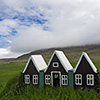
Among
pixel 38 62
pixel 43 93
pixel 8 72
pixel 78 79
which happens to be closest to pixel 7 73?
pixel 8 72

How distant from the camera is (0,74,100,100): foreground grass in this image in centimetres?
2378

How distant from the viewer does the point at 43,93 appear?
26609mm

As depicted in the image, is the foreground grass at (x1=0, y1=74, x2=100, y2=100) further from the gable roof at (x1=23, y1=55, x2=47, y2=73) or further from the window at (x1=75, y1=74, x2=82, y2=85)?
the gable roof at (x1=23, y1=55, x2=47, y2=73)

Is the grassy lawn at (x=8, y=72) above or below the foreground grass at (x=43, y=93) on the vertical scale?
above

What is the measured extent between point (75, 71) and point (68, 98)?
5.46 m

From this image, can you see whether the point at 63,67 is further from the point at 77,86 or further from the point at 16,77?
the point at 16,77

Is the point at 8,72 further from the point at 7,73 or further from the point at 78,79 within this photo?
the point at 78,79

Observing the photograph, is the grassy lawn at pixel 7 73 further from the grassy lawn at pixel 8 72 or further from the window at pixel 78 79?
the window at pixel 78 79

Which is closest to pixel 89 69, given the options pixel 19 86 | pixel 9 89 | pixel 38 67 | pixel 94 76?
pixel 94 76

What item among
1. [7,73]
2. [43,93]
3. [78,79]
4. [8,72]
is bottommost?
[43,93]

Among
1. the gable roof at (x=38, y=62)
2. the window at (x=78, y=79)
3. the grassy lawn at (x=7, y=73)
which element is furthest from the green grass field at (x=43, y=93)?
the grassy lawn at (x=7, y=73)

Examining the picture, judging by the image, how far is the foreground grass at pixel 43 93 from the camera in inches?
936

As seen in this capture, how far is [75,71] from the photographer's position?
2825 centimetres

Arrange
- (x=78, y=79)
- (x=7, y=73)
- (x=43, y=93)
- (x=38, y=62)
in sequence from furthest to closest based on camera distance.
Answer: (x=7, y=73) < (x=38, y=62) < (x=78, y=79) < (x=43, y=93)
